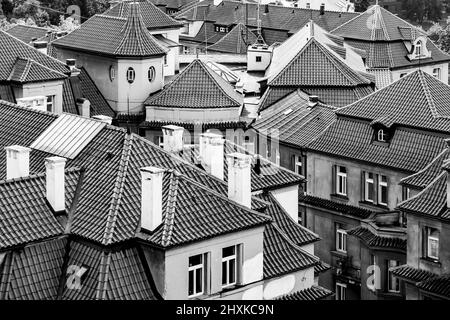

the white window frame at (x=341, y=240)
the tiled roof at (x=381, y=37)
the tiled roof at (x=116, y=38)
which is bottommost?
the tiled roof at (x=381, y=37)

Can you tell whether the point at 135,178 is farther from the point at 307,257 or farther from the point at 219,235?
the point at 307,257

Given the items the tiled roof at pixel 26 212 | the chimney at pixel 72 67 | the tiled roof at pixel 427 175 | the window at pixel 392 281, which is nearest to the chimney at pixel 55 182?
the tiled roof at pixel 26 212

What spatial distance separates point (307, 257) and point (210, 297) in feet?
21.2

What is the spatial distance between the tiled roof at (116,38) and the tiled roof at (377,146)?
1483cm

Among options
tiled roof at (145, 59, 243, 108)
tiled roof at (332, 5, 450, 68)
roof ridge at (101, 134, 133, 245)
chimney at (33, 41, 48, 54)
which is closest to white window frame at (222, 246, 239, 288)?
roof ridge at (101, 134, 133, 245)

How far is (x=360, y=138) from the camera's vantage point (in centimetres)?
6969

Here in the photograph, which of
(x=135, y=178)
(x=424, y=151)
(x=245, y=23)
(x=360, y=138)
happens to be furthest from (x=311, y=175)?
(x=245, y=23)

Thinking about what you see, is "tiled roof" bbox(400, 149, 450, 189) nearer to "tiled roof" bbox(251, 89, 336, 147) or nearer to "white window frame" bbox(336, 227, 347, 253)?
"white window frame" bbox(336, 227, 347, 253)

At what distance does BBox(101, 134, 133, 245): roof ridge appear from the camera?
38.9m

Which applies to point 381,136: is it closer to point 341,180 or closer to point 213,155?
point 341,180

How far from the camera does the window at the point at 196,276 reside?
1549 inches

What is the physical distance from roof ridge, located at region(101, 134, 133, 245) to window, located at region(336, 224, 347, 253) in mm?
27012

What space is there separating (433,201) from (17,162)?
19.9m

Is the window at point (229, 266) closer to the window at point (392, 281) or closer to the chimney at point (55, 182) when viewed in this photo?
the chimney at point (55, 182)
